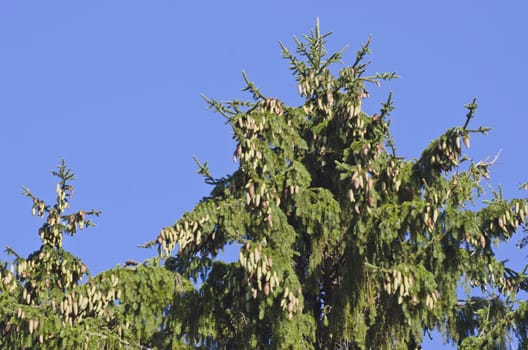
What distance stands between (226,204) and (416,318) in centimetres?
310

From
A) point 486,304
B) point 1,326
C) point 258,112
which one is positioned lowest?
point 1,326

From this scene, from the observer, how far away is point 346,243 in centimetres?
1612

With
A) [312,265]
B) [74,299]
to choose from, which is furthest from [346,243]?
[74,299]

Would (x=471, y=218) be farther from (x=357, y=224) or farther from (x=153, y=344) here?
(x=153, y=344)

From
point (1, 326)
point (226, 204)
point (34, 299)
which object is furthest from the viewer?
point (34, 299)

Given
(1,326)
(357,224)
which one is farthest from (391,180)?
(1,326)

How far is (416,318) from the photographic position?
50.4ft

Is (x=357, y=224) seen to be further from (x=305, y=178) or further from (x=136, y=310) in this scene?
(x=136, y=310)

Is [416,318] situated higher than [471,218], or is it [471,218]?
[471,218]

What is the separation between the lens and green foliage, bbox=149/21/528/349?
49.4 ft

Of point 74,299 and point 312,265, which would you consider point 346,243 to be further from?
point 74,299

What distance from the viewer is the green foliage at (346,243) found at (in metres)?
15.1

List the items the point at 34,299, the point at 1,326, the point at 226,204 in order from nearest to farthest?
1. the point at 1,326
2. the point at 226,204
3. the point at 34,299

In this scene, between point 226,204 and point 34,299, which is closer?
point 226,204
